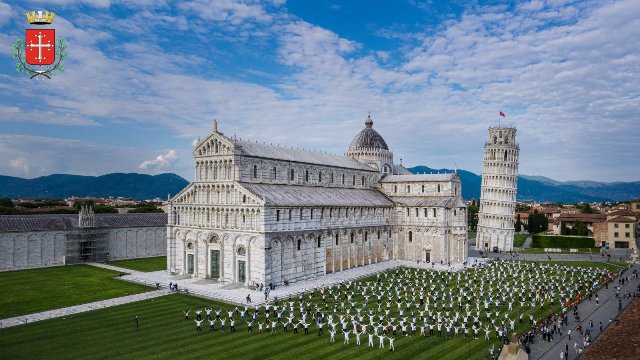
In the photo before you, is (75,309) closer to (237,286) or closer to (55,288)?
(55,288)

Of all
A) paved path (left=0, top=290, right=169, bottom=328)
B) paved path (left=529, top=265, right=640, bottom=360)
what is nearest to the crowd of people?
paved path (left=529, top=265, right=640, bottom=360)

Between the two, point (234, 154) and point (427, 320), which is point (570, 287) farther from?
point (234, 154)

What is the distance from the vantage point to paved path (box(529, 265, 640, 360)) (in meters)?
31.6

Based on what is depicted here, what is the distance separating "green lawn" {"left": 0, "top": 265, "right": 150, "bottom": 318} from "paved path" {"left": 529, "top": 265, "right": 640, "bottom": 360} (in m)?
39.1

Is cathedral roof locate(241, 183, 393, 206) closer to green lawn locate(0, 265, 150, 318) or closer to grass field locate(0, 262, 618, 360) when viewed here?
green lawn locate(0, 265, 150, 318)

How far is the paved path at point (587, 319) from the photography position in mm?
31562

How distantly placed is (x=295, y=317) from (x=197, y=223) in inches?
951

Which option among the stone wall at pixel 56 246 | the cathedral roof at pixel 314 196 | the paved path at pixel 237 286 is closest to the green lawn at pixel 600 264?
the paved path at pixel 237 286

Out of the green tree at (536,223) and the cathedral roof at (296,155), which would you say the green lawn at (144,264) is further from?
the green tree at (536,223)

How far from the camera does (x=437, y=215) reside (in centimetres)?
7094

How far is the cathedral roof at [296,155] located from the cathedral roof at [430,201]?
895cm

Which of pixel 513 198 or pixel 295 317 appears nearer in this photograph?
pixel 295 317

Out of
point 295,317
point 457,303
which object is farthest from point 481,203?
point 295,317

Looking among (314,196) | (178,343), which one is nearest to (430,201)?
(314,196)
